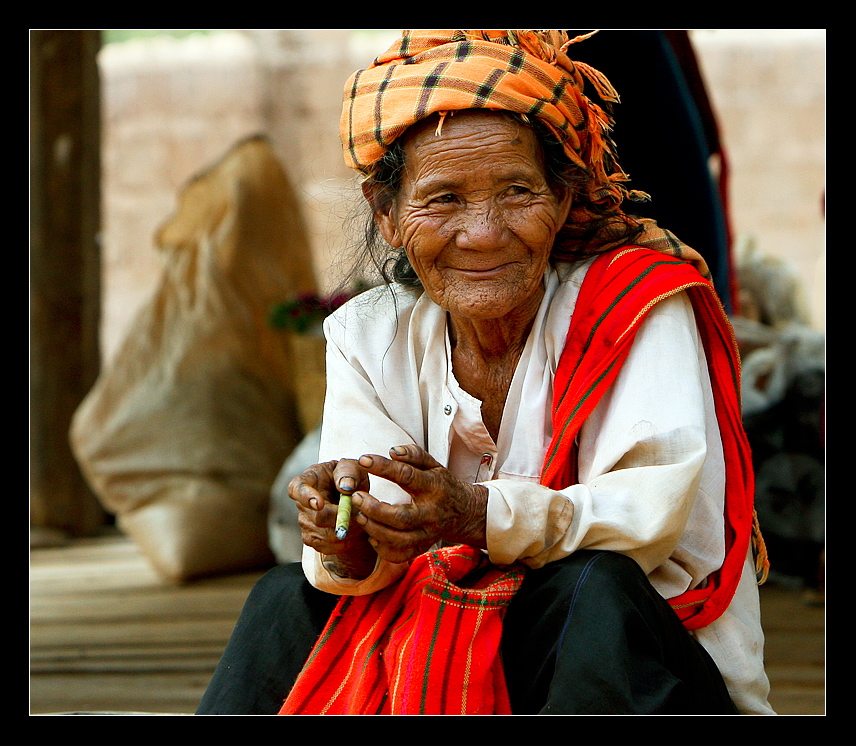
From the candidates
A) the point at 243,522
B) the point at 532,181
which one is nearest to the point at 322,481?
the point at 532,181

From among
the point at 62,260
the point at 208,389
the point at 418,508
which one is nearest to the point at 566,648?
the point at 418,508

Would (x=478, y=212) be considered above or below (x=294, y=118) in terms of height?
below

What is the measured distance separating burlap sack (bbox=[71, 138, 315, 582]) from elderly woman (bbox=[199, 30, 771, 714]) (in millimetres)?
2671

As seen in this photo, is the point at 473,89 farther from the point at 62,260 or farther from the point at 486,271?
the point at 62,260

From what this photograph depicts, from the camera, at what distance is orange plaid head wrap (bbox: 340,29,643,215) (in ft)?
5.52

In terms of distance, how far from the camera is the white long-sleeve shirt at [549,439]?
1.56 m

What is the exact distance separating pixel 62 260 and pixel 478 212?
396 cm

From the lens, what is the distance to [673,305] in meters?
1.73

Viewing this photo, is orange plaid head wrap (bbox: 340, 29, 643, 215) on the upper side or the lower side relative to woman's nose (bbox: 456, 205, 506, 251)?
upper

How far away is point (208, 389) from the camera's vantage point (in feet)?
15.5

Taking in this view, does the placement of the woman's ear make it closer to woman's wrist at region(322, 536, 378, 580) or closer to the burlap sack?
woman's wrist at region(322, 536, 378, 580)

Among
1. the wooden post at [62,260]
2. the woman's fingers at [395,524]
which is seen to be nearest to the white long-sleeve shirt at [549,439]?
the woman's fingers at [395,524]

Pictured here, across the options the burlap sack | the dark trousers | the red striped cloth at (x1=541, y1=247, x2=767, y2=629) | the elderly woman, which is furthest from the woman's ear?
the burlap sack

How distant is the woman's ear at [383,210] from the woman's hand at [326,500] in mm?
496
